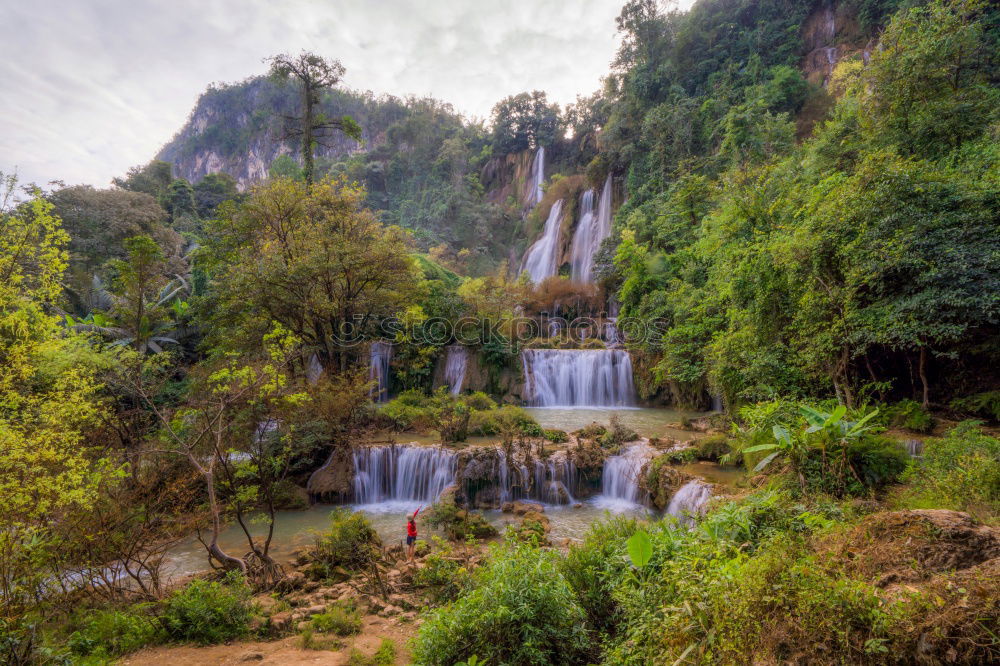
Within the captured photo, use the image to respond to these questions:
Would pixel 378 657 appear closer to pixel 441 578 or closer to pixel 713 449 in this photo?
pixel 441 578

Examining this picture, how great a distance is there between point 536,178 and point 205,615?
131ft

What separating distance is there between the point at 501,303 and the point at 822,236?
1363 centimetres

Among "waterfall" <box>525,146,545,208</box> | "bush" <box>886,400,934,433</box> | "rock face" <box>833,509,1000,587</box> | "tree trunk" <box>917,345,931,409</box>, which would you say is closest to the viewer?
"rock face" <box>833,509,1000,587</box>

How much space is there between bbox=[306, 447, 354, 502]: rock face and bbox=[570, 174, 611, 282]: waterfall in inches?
788

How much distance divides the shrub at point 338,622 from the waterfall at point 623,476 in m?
6.46

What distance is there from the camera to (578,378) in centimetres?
1875

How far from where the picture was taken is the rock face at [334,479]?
36.7 ft

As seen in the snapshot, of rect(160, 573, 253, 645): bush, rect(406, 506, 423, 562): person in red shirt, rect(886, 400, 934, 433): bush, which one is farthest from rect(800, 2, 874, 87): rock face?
rect(160, 573, 253, 645): bush

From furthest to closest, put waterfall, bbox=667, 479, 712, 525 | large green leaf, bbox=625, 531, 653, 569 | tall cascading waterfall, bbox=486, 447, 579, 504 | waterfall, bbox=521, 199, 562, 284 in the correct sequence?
1. waterfall, bbox=521, 199, 562, 284
2. tall cascading waterfall, bbox=486, 447, 579, 504
3. waterfall, bbox=667, 479, 712, 525
4. large green leaf, bbox=625, 531, 653, 569

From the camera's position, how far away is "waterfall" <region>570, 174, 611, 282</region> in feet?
92.5

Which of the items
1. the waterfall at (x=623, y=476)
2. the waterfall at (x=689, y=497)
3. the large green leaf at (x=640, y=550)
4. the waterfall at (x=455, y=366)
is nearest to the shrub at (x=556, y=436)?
the waterfall at (x=623, y=476)

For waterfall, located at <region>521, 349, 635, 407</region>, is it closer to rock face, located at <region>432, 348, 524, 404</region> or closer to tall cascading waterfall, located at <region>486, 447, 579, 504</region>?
rock face, located at <region>432, 348, 524, 404</region>

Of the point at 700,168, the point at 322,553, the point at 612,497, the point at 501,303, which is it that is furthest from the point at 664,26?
the point at 322,553

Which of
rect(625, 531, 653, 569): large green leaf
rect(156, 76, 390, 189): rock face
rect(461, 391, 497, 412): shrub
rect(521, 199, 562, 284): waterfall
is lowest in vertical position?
rect(461, 391, 497, 412): shrub
